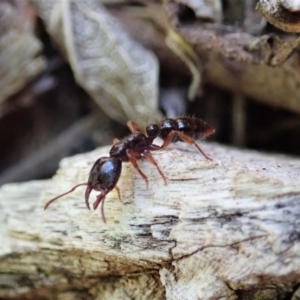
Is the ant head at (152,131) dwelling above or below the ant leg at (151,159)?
below

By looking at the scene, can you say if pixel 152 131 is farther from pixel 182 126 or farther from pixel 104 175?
pixel 104 175

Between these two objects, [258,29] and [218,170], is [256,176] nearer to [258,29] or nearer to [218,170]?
[218,170]

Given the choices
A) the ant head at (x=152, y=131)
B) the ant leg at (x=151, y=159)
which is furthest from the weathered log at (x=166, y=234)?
the ant head at (x=152, y=131)

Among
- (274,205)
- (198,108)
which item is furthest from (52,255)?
(198,108)

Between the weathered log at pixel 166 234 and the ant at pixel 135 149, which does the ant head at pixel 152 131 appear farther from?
the weathered log at pixel 166 234

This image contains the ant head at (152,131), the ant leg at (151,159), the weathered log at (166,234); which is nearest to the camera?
the weathered log at (166,234)

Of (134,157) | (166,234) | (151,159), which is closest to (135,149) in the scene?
(134,157)
